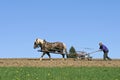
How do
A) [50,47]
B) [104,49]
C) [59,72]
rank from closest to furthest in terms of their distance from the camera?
[59,72] → [50,47] → [104,49]

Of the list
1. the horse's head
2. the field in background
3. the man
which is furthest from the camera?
the man

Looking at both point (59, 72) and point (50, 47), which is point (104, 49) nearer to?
point (50, 47)

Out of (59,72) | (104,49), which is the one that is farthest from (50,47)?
(59,72)

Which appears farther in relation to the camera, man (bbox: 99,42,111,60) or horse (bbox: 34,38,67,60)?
man (bbox: 99,42,111,60)

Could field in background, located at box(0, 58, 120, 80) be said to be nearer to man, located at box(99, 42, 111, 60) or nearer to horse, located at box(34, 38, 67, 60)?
horse, located at box(34, 38, 67, 60)

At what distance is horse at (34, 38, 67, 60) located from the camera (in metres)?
35.6

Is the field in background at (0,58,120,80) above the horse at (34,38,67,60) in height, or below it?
below

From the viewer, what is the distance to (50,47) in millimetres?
35906

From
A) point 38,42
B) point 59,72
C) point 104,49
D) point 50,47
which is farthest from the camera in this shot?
point 104,49

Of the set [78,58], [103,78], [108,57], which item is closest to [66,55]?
[78,58]

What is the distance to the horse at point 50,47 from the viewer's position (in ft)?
117

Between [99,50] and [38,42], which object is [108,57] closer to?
[99,50]

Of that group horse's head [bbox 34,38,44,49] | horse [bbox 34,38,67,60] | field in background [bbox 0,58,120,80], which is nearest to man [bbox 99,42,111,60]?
horse [bbox 34,38,67,60]

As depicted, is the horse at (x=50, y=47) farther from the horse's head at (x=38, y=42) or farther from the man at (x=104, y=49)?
the man at (x=104, y=49)
